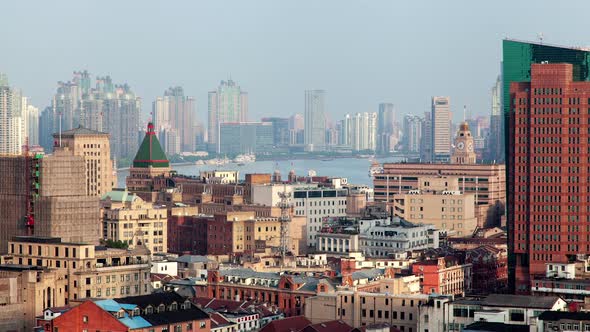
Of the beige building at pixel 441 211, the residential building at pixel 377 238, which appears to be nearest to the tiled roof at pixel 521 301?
the residential building at pixel 377 238

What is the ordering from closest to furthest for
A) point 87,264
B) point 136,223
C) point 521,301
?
1. point 521,301
2. point 87,264
3. point 136,223

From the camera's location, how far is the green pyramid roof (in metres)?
149

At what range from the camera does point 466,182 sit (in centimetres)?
15038

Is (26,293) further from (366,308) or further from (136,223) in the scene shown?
(136,223)

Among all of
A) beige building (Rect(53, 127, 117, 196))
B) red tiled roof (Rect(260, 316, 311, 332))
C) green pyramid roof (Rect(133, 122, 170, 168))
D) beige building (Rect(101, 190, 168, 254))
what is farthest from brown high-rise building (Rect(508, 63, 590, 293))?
green pyramid roof (Rect(133, 122, 170, 168))

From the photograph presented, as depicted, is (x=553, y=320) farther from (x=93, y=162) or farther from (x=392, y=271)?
(x=93, y=162)

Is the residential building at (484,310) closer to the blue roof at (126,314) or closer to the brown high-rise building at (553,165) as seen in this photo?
the blue roof at (126,314)

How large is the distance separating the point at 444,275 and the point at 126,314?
26844mm

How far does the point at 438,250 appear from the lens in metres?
106

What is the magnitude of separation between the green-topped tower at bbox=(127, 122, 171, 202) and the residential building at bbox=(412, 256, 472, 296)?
53.5 m

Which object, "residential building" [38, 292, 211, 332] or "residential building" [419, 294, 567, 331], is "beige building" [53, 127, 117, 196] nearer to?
"residential building" [38, 292, 211, 332]

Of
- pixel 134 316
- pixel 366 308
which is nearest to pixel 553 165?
pixel 366 308

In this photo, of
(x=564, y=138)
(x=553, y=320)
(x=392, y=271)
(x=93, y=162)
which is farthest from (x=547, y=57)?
(x=93, y=162)

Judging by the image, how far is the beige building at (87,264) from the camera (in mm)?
82250
